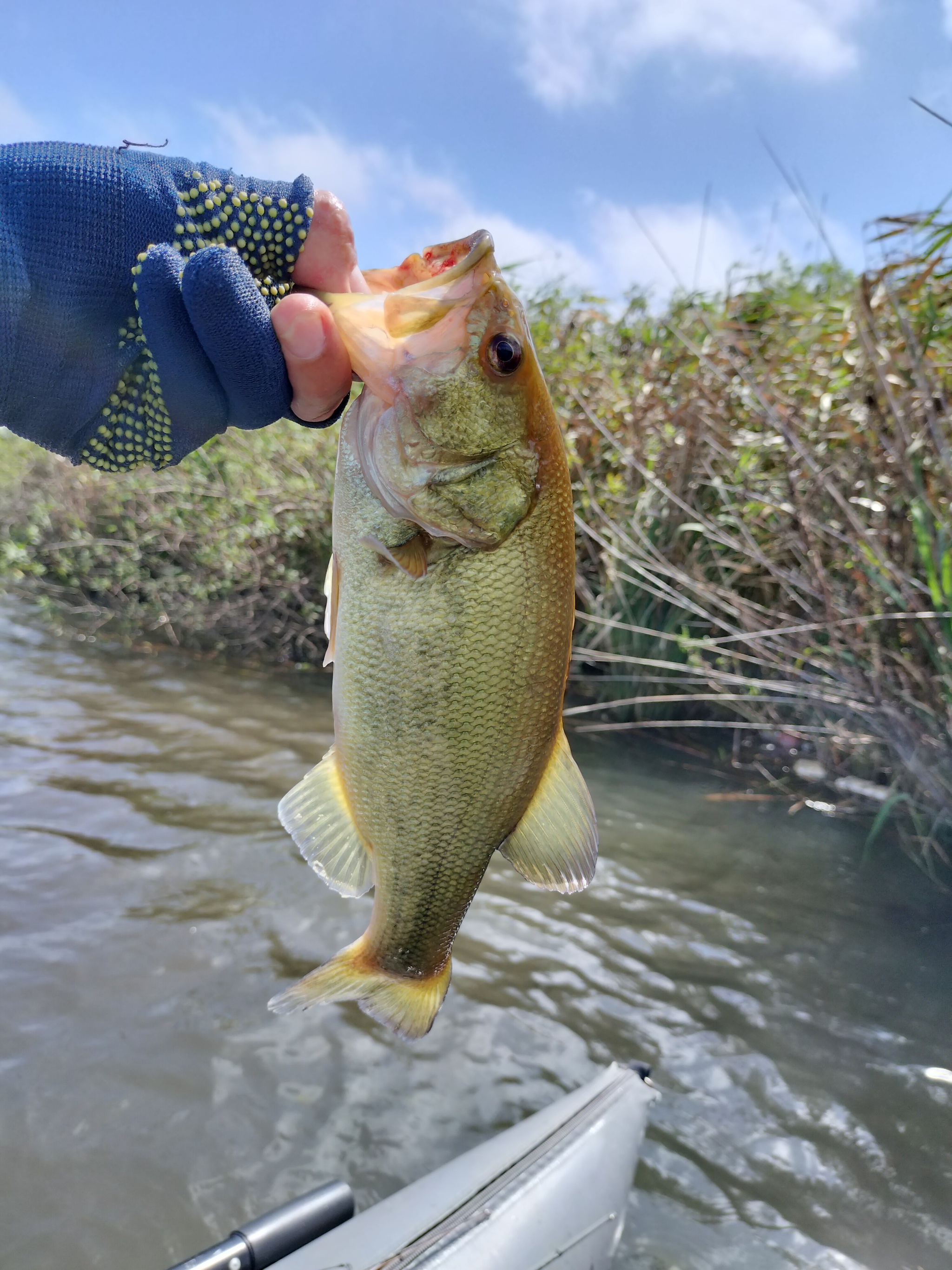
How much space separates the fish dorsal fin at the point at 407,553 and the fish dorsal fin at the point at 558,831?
43cm

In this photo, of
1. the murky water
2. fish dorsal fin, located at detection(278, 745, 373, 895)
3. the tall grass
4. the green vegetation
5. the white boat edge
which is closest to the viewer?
fish dorsal fin, located at detection(278, 745, 373, 895)

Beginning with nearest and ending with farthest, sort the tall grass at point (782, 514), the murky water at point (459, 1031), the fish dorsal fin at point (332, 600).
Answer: the fish dorsal fin at point (332, 600) < the murky water at point (459, 1031) < the tall grass at point (782, 514)

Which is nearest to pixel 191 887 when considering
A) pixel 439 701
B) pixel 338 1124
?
pixel 338 1124

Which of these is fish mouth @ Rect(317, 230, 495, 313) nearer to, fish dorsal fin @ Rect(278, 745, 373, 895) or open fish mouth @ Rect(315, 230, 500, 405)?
open fish mouth @ Rect(315, 230, 500, 405)

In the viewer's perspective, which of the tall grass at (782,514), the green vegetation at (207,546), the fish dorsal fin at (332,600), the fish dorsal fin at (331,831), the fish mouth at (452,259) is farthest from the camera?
the green vegetation at (207,546)

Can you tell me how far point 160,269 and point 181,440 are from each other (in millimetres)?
339

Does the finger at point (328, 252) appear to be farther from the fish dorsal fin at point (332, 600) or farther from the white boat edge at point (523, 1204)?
the white boat edge at point (523, 1204)

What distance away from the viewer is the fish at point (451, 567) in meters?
1.55

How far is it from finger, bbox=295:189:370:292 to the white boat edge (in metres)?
2.41

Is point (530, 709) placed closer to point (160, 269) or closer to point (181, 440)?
point (181, 440)

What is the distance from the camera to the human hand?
1574mm

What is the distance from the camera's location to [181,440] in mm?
1766

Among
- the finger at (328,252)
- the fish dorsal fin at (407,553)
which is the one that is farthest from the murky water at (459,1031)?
the finger at (328,252)

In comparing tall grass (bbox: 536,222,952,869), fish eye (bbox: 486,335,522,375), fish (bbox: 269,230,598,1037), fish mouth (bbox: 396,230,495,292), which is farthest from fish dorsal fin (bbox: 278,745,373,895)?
tall grass (bbox: 536,222,952,869)
